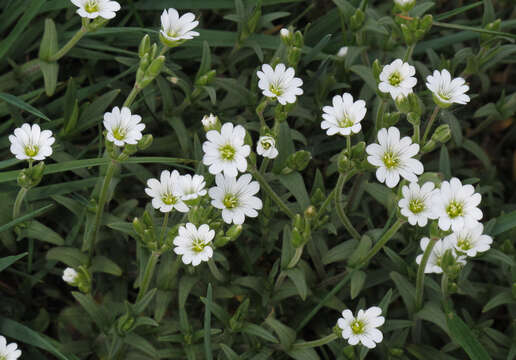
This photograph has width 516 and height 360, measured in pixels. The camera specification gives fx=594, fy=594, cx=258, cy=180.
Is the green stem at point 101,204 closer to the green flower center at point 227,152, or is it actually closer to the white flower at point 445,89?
the green flower center at point 227,152

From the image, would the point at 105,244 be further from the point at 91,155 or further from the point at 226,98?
the point at 226,98

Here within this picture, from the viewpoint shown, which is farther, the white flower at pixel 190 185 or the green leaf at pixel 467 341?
the green leaf at pixel 467 341

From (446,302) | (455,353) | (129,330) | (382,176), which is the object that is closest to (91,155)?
(129,330)

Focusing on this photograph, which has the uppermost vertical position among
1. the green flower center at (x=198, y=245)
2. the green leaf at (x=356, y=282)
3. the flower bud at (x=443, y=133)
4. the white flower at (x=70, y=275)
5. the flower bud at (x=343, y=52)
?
the flower bud at (x=343, y=52)

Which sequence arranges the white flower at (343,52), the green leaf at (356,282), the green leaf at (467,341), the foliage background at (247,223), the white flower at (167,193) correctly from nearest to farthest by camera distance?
the white flower at (167,193), the green leaf at (467,341), the green leaf at (356,282), the foliage background at (247,223), the white flower at (343,52)

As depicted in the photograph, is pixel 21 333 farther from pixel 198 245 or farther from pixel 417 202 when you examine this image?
pixel 417 202

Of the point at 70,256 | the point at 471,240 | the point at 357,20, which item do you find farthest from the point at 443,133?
the point at 70,256

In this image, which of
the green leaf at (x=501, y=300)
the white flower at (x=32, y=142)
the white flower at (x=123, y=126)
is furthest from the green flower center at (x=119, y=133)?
the green leaf at (x=501, y=300)

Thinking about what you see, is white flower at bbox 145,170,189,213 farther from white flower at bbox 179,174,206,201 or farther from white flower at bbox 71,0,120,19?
white flower at bbox 71,0,120,19
